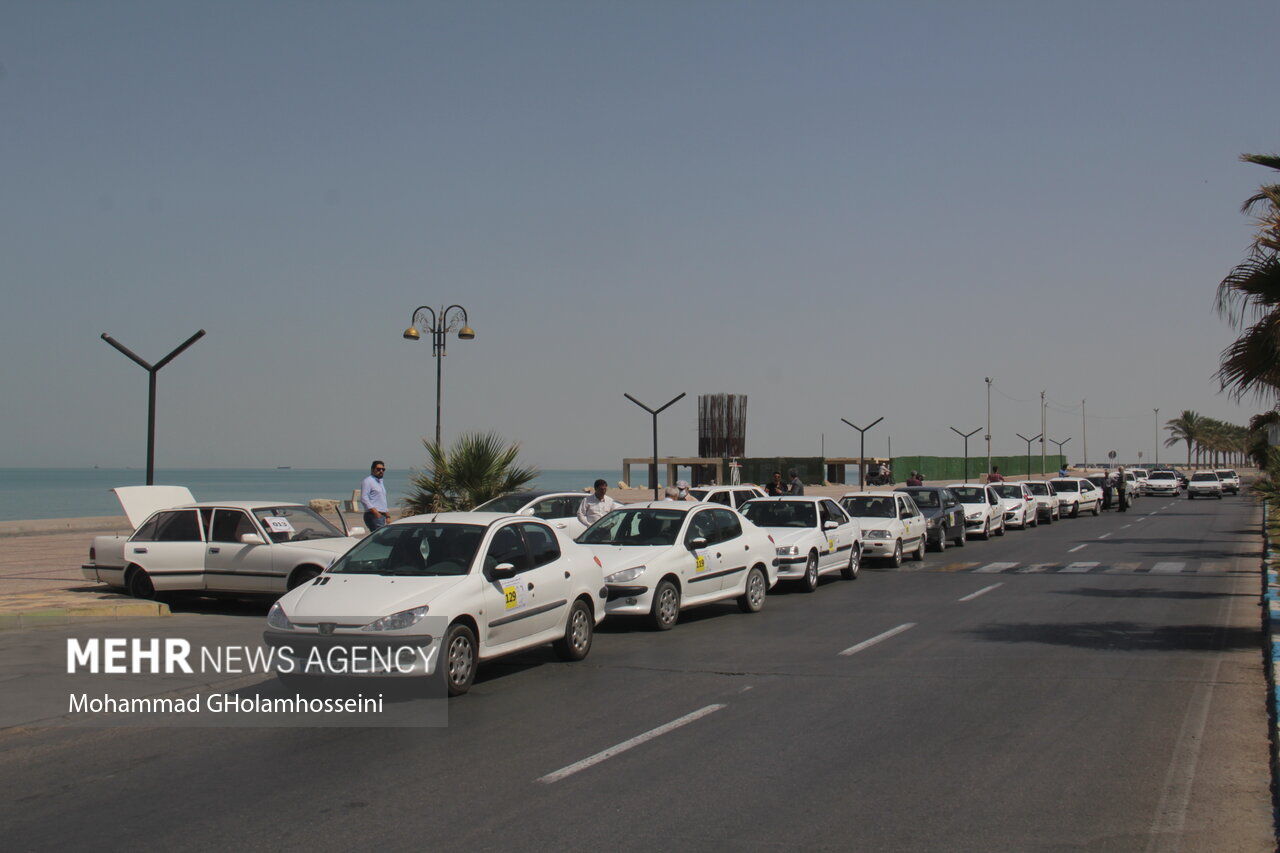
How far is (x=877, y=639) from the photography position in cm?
1302

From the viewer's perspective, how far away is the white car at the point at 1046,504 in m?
41.6

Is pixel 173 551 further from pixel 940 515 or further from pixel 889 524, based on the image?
pixel 940 515

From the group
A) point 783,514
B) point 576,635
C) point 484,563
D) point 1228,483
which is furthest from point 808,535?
point 1228,483

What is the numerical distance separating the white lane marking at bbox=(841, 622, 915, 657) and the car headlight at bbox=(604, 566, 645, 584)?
Answer: 9.12ft

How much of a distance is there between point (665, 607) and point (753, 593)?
93.6 inches

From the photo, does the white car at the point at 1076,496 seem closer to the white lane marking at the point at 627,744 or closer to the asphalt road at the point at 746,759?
the asphalt road at the point at 746,759

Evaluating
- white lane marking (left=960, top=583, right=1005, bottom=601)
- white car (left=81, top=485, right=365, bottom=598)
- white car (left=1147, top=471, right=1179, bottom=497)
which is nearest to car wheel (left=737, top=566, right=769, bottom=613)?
white lane marking (left=960, top=583, right=1005, bottom=601)

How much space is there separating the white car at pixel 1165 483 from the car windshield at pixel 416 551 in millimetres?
64239

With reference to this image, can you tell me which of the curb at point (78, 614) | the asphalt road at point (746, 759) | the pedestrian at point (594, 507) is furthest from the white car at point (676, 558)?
the curb at point (78, 614)

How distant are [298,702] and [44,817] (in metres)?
3.41

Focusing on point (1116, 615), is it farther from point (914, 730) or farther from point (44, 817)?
point (44, 817)

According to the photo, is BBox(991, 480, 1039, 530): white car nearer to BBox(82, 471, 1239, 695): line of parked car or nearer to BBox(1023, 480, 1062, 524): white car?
BBox(1023, 480, 1062, 524): white car

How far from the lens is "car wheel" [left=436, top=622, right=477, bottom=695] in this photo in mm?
9383

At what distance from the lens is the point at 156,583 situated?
15383 millimetres
